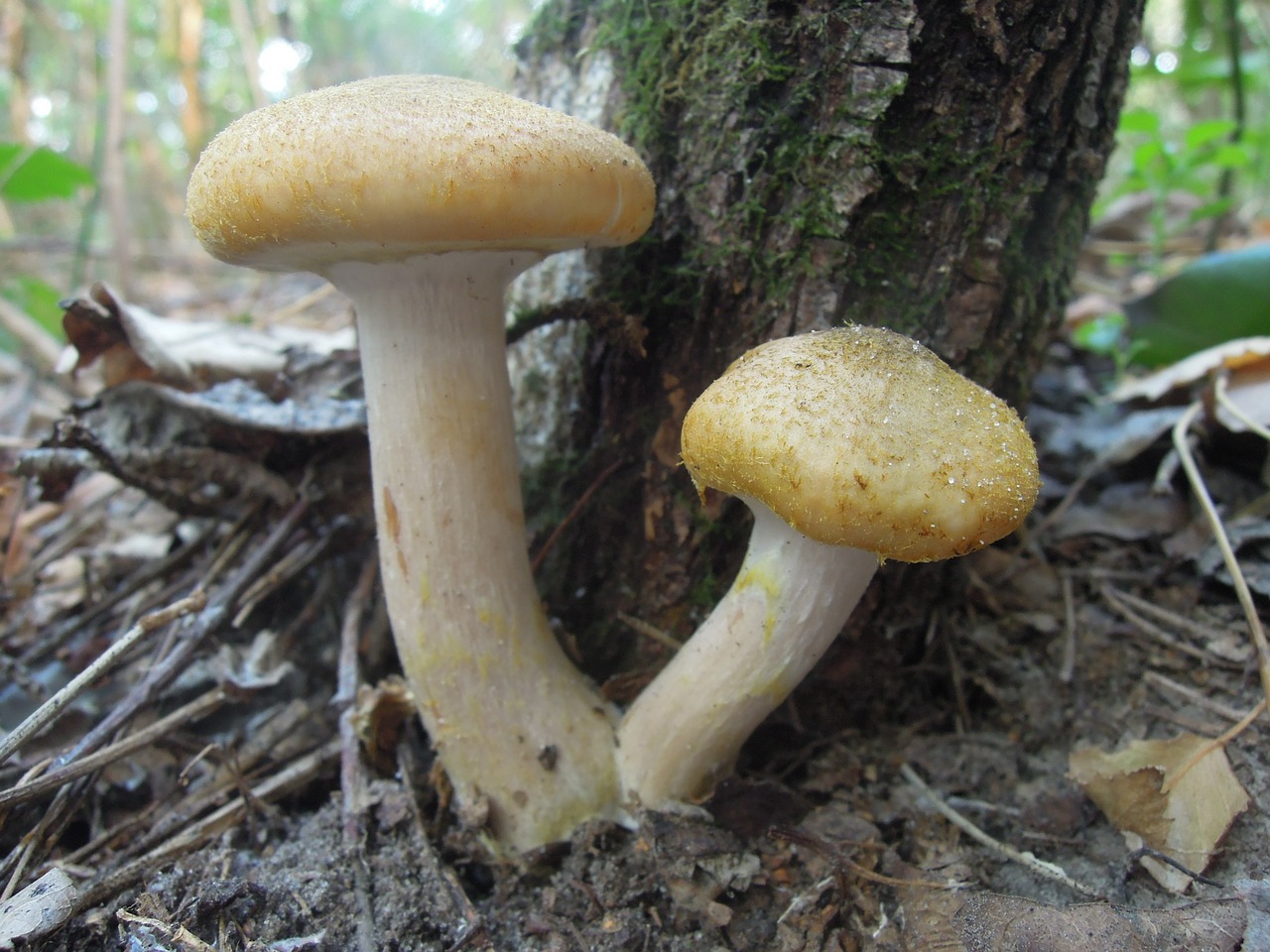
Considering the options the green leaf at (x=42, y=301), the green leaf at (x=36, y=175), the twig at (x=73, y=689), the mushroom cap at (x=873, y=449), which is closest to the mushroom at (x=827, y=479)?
the mushroom cap at (x=873, y=449)

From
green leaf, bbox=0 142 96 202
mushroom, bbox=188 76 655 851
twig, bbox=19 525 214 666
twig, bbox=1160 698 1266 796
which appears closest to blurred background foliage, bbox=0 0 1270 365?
green leaf, bbox=0 142 96 202

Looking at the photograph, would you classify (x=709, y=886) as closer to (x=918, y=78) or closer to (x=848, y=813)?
(x=848, y=813)

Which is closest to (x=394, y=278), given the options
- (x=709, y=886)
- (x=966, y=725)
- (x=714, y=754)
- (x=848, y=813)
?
(x=714, y=754)

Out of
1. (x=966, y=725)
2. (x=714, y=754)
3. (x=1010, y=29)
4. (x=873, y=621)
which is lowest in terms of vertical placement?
(x=966, y=725)

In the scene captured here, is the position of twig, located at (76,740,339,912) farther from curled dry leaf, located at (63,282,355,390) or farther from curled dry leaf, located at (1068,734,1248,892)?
curled dry leaf, located at (1068,734,1248,892)

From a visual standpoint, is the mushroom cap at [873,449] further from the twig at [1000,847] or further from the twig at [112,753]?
the twig at [112,753]

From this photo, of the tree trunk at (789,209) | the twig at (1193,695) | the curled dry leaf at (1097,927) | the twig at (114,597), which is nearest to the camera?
the curled dry leaf at (1097,927)
